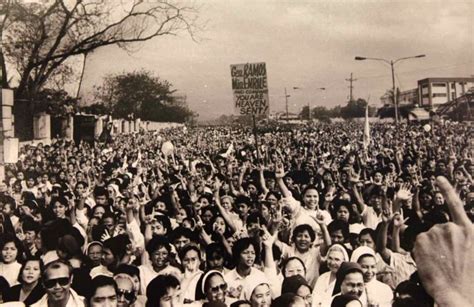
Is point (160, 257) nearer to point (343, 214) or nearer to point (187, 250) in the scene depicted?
point (187, 250)

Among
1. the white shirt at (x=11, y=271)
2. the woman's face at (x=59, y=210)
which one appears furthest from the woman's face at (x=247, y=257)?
the woman's face at (x=59, y=210)

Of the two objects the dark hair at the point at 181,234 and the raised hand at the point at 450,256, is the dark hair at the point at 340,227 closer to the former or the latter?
the dark hair at the point at 181,234

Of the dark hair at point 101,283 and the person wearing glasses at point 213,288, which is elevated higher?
the dark hair at point 101,283

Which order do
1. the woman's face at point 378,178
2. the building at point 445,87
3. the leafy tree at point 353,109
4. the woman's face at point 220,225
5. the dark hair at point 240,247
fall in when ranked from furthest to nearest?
the leafy tree at point 353,109 < the woman's face at point 378,178 < the building at point 445,87 < the woman's face at point 220,225 < the dark hair at point 240,247

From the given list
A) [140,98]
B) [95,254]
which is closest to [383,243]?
[95,254]

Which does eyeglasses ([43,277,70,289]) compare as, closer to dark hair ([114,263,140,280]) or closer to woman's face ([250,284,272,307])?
dark hair ([114,263,140,280])

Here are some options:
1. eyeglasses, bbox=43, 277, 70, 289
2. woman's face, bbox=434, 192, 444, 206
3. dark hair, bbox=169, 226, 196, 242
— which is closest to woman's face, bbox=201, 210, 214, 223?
dark hair, bbox=169, 226, 196, 242

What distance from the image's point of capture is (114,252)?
223cm

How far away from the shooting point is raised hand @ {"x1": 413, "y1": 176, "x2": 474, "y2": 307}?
1.73 ft

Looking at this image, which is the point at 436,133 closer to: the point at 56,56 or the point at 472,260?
the point at 56,56

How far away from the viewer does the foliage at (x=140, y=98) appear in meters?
2.80

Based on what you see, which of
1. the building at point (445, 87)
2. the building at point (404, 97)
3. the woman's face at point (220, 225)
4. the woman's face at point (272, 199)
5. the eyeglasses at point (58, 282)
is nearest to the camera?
the eyeglasses at point (58, 282)

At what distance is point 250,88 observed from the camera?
2.70 m

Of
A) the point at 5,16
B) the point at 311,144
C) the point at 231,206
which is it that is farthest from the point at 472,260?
the point at 311,144
